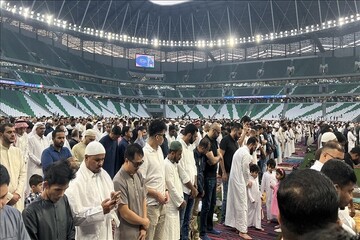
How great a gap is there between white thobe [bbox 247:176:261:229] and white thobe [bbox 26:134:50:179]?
452 centimetres

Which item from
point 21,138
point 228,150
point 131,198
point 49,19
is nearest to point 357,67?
point 49,19

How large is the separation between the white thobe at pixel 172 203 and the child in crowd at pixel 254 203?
8.33 feet

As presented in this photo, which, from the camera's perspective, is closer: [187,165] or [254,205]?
[187,165]

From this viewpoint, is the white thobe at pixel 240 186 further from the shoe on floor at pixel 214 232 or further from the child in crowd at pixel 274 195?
the child in crowd at pixel 274 195

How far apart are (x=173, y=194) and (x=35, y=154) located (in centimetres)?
390

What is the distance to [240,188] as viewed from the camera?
21.8 feet

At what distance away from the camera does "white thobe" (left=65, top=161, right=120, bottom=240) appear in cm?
332

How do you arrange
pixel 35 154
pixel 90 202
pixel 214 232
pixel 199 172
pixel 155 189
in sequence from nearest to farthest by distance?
pixel 90 202 < pixel 155 189 < pixel 199 172 < pixel 214 232 < pixel 35 154

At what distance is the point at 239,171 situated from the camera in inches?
261

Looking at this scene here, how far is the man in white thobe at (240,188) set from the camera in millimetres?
6605

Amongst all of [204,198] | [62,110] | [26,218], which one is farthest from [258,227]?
[62,110]

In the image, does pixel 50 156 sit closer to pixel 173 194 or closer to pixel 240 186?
pixel 173 194

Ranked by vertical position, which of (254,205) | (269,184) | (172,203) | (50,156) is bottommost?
(254,205)

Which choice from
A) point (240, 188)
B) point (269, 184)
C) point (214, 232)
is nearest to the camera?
point (240, 188)
